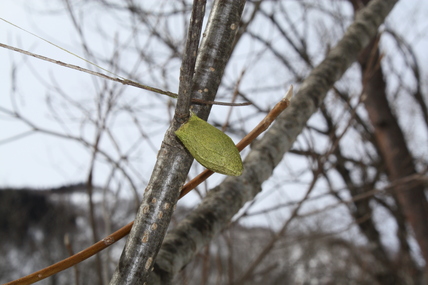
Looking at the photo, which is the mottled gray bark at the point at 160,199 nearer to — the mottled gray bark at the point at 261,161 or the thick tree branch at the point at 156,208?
the thick tree branch at the point at 156,208

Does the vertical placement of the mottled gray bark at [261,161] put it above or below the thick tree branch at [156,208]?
above

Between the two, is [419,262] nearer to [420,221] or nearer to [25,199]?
[420,221]

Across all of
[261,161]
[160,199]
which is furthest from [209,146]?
[261,161]

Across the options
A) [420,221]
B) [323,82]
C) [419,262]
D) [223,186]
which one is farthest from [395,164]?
[223,186]

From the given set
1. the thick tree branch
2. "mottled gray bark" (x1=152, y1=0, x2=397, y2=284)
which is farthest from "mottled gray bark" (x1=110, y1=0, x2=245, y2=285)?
"mottled gray bark" (x1=152, y1=0, x2=397, y2=284)

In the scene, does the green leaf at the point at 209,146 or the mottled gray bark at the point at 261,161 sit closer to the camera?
the green leaf at the point at 209,146

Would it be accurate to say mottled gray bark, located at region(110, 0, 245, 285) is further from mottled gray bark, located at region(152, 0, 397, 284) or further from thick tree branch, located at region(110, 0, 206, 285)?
mottled gray bark, located at region(152, 0, 397, 284)

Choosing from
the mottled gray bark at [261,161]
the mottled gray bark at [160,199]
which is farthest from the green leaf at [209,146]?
the mottled gray bark at [261,161]

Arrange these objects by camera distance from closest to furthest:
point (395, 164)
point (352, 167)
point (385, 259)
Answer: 1. point (395, 164)
2. point (385, 259)
3. point (352, 167)
